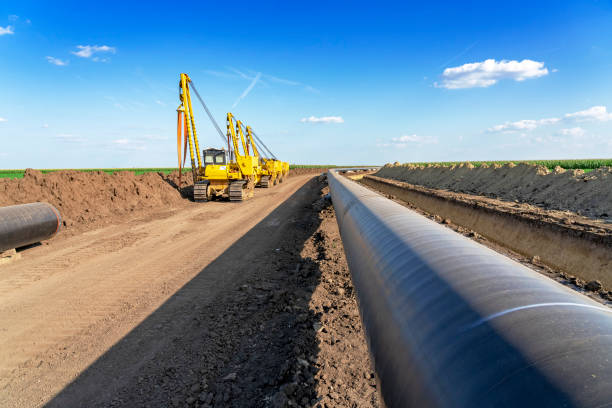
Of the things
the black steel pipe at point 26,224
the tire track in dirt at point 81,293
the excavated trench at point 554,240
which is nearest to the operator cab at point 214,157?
the tire track in dirt at point 81,293

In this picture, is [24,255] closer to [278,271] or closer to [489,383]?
[278,271]

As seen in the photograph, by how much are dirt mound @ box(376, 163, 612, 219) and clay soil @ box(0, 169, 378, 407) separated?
8861 millimetres

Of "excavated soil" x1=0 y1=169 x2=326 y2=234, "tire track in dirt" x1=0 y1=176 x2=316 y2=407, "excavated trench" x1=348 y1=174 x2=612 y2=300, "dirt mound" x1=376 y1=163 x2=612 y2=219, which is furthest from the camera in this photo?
"excavated soil" x1=0 y1=169 x2=326 y2=234

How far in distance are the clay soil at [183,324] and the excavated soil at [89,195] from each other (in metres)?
2.84

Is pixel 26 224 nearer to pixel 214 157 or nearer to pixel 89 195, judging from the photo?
pixel 89 195

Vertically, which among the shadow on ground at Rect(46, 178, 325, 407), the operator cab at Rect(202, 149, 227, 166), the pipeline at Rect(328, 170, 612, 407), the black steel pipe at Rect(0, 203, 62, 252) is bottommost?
the shadow on ground at Rect(46, 178, 325, 407)

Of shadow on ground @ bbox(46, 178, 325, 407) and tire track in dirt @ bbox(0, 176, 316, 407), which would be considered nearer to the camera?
shadow on ground @ bbox(46, 178, 325, 407)

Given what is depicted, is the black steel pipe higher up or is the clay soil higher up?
the black steel pipe

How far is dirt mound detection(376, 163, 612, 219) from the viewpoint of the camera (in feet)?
34.3

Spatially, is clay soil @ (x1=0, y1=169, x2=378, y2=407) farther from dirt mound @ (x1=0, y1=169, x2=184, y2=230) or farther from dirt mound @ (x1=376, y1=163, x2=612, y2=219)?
dirt mound @ (x1=376, y1=163, x2=612, y2=219)

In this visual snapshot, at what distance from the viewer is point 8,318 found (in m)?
4.79

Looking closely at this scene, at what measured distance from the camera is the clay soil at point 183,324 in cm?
321

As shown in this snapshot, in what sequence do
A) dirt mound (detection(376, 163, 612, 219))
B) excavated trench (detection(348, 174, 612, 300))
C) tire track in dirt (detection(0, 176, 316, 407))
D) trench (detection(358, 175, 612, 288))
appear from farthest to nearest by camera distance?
dirt mound (detection(376, 163, 612, 219)) < trench (detection(358, 175, 612, 288)) < excavated trench (detection(348, 174, 612, 300)) < tire track in dirt (detection(0, 176, 316, 407))

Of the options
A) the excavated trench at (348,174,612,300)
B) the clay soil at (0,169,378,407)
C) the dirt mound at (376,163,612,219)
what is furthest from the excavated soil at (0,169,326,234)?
the dirt mound at (376,163,612,219)
